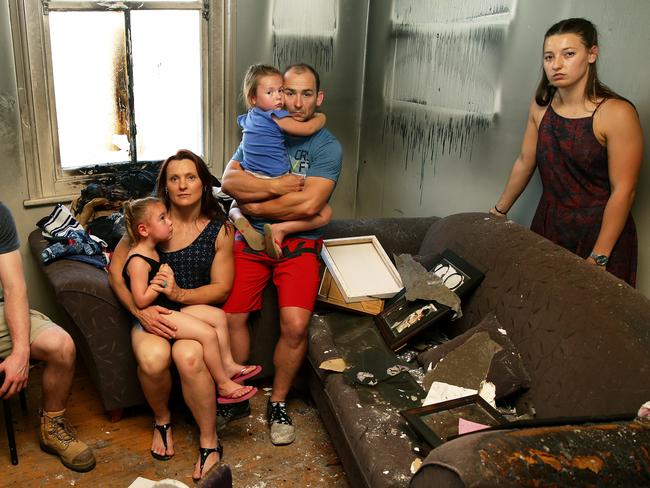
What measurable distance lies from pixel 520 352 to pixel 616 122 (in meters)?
0.86

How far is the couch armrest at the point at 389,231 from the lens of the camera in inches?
120

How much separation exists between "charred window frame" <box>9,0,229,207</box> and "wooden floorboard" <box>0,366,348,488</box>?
3.43 feet

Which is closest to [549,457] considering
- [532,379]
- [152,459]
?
[532,379]

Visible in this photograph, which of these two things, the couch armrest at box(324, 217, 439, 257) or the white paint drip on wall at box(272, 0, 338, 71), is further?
the white paint drip on wall at box(272, 0, 338, 71)

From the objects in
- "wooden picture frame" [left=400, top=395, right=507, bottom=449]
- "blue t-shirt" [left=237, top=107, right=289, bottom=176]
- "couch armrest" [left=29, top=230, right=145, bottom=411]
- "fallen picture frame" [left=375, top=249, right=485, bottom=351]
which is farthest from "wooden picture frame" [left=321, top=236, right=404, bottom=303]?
"couch armrest" [left=29, top=230, right=145, bottom=411]

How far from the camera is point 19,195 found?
309cm

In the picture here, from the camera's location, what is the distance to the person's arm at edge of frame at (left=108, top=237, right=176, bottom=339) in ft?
7.73

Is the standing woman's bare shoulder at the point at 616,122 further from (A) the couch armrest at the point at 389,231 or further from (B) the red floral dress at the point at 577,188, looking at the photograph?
(A) the couch armrest at the point at 389,231

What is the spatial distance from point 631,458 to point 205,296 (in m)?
1.58

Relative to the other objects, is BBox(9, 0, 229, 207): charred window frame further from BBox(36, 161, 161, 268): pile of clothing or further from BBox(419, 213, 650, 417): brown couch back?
BBox(419, 213, 650, 417): brown couch back

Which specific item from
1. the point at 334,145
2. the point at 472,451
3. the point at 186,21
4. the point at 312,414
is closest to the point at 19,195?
the point at 186,21

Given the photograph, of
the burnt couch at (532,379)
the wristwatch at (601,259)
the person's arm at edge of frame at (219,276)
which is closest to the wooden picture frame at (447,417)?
the burnt couch at (532,379)

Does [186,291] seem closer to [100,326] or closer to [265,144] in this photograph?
[100,326]

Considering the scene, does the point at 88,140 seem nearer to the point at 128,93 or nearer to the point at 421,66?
the point at 128,93
